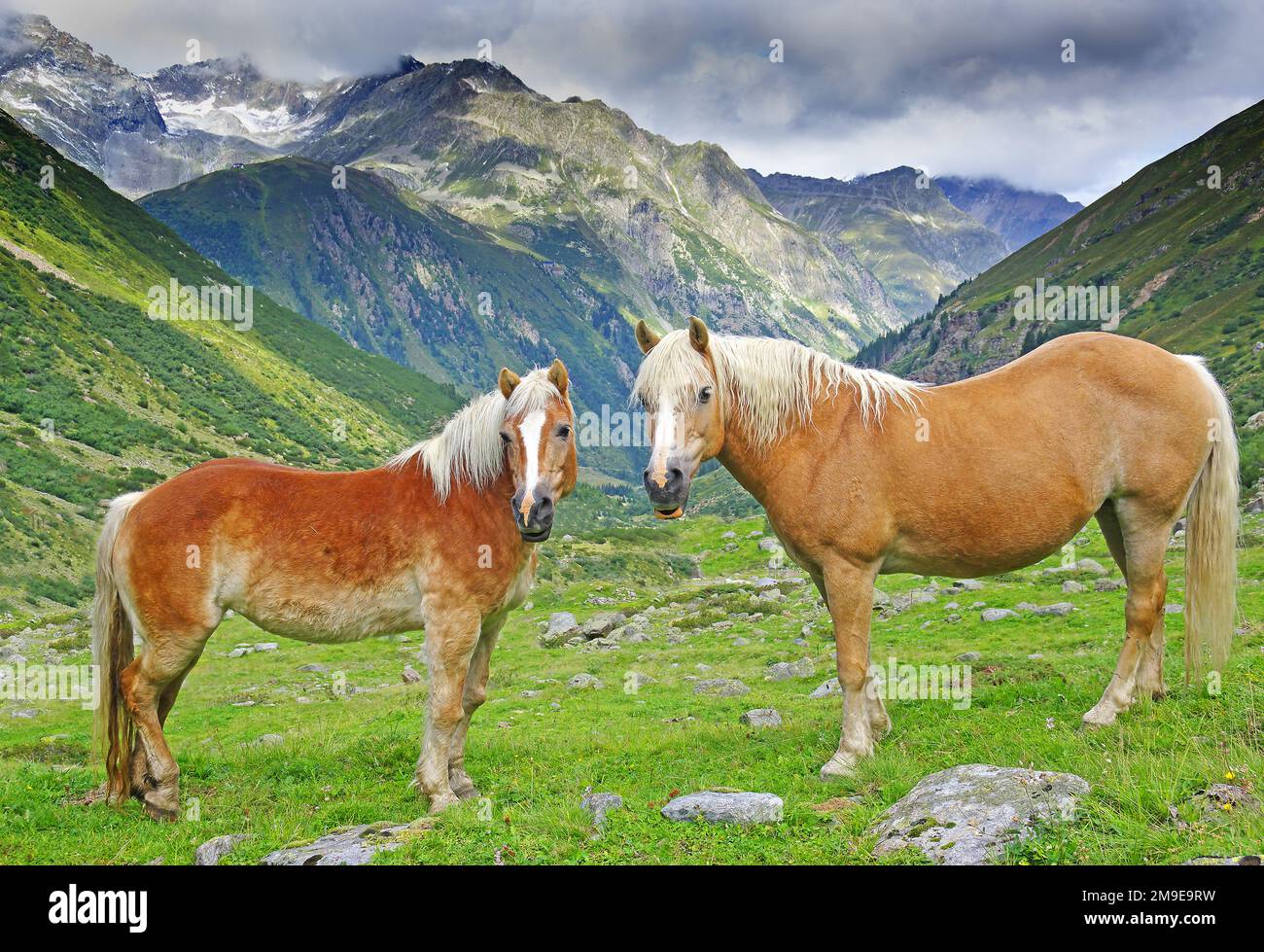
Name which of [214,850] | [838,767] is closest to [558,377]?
[838,767]

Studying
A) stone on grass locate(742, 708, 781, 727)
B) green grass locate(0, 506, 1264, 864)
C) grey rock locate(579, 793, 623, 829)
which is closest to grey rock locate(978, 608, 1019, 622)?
green grass locate(0, 506, 1264, 864)

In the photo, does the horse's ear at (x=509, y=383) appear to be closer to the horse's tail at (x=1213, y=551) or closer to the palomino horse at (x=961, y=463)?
the palomino horse at (x=961, y=463)

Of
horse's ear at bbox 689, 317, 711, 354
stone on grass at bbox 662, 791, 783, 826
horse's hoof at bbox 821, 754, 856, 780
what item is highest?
horse's ear at bbox 689, 317, 711, 354

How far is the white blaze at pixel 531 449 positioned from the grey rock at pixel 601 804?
9.49ft

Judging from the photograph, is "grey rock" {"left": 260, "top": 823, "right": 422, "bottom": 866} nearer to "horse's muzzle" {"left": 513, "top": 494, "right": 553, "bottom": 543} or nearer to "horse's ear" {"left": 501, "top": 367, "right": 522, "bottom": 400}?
"horse's muzzle" {"left": 513, "top": 494, "right": 553, "bottom": 543}

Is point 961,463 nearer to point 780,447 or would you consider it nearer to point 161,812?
point 780,447

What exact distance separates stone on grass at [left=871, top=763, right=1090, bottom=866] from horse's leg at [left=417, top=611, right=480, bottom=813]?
183 inches

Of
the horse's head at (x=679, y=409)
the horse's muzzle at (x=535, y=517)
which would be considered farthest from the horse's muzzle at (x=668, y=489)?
the horse's muzzle at (x=535, y=517)

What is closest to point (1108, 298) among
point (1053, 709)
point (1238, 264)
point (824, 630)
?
point (1238, 264)

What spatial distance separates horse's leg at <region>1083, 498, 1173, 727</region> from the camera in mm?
8828
